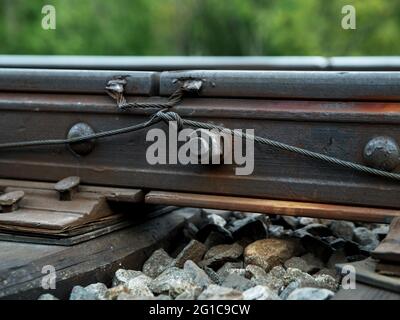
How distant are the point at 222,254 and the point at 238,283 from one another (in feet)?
1.38

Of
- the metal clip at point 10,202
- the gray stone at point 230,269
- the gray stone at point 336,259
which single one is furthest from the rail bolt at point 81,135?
the gray stone at point 336,259

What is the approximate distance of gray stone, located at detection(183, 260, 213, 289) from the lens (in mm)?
2322

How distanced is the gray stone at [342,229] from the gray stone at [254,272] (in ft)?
2.80

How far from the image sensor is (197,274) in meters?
2.40

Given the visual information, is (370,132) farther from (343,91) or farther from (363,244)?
(363,244)

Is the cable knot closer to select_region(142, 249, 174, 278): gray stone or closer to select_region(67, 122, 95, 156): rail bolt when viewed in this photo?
select_region(67, 122, 95, 156): rail bolt

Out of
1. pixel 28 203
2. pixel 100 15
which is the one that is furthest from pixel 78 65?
pixel 100 15

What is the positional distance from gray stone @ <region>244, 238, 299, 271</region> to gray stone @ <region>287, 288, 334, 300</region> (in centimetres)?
49

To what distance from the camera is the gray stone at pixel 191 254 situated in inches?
104

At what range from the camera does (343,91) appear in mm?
2547

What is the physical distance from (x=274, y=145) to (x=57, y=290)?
0.97 m

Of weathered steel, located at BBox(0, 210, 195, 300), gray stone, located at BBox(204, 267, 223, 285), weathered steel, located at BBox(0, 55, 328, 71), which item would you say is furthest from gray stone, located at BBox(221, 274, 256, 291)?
weathered steel, located at BBox(0, 55, 328, 71)

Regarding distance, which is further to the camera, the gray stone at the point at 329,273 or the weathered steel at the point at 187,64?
the weathered steel at the point at 187,64

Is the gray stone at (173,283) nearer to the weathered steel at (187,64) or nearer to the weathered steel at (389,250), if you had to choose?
the weathered steel at (389,250)
